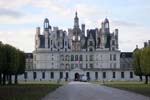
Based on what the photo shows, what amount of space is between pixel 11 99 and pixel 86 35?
166 m

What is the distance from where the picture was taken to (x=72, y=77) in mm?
177875

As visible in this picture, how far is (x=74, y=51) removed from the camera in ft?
626

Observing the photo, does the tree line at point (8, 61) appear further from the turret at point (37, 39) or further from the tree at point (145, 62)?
the turret at point (37, 39)

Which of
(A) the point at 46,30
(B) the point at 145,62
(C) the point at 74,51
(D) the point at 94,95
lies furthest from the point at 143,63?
(A) the point at 46,30

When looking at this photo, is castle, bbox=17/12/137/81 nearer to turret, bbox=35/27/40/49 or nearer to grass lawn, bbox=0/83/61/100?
turret, bbox=35/27/40/49

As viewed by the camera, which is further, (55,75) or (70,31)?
(70,31)

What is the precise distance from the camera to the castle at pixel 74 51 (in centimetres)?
18650

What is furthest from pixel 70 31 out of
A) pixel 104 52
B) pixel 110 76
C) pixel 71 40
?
pixel 110 76

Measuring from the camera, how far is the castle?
612ft

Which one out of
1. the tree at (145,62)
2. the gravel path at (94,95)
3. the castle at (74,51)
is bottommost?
the gravel path at (94,95)

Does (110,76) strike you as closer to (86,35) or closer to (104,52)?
(104,52)

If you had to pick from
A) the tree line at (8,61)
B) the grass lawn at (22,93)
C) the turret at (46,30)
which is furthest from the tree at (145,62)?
the turret at (46,30)

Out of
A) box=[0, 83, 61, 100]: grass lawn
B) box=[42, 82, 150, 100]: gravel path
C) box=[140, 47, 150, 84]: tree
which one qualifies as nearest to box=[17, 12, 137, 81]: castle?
box=[140, 47, 150, 84]: tree

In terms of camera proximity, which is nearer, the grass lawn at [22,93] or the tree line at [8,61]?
the grass lawn at [22,93]
